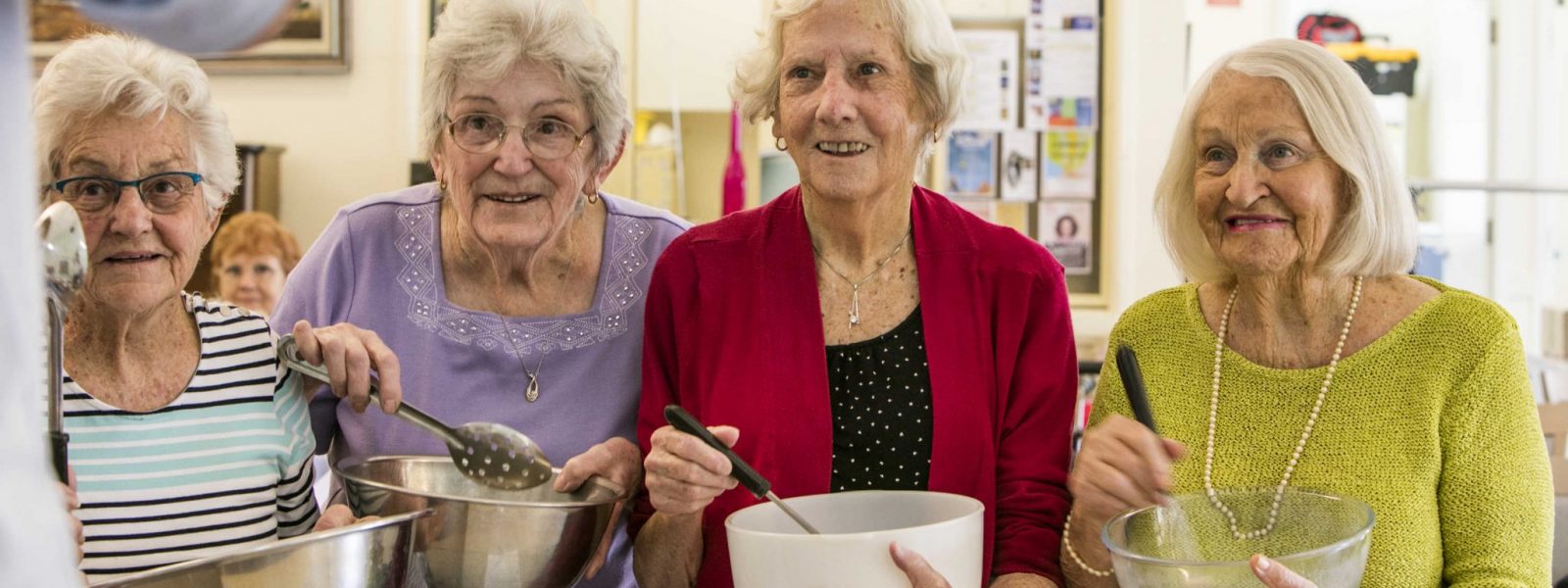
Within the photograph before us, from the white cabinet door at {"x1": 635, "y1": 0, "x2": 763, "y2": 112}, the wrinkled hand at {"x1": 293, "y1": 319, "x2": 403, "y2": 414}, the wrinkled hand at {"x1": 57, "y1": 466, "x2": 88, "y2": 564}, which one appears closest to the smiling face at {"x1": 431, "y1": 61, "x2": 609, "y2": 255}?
the wrinkled hand at {"x1": 293, "y1": 319, "x2": 403, "y2": 414}

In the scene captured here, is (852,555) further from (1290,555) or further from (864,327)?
(864,327)

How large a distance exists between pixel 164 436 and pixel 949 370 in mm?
727

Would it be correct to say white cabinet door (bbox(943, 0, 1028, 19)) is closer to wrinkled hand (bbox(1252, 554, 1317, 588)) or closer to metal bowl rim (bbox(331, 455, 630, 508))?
metal bowl rim (bbox(331, 455, 630, 508))

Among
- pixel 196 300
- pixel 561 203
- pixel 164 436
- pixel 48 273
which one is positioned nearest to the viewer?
pixel 48 273

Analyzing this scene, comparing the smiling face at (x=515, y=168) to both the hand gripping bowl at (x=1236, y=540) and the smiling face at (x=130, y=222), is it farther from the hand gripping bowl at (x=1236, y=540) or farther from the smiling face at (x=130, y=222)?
the hand gripping bowl at (x=1236, y=540)

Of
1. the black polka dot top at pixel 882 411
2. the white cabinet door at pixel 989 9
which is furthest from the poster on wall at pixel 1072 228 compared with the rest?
the black polka dot top at pixel 882 411

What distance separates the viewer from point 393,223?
1522mm

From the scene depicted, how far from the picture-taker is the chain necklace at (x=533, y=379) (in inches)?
55.7

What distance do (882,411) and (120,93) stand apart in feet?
2.50

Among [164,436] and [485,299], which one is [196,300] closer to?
[164,436]

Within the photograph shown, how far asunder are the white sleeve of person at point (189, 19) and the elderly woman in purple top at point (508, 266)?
954 millimetres

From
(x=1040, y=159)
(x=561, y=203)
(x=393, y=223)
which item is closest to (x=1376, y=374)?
(x=561, y=203)

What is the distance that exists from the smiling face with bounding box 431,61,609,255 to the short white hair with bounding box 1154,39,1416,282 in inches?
25.4

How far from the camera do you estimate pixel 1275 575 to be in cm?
88
